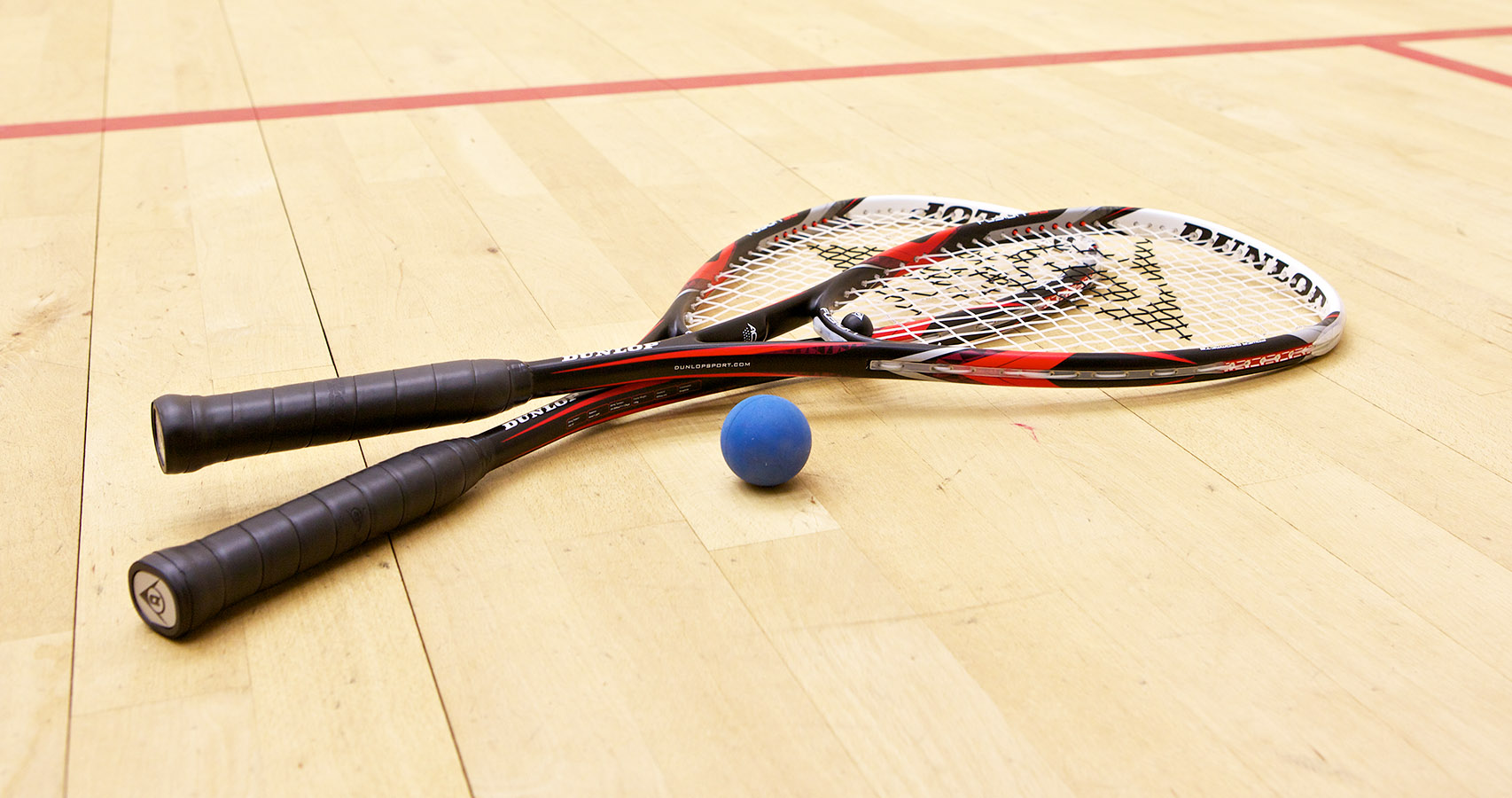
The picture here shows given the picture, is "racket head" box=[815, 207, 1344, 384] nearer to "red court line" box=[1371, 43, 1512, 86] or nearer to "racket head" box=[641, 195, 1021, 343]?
"racket head" box=[641, 195, 1021, 343]

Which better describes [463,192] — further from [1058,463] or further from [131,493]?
[1058,463]

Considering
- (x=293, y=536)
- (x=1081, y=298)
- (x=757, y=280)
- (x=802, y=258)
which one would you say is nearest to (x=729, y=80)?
(x=802, y=258)

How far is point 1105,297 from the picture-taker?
1826mm

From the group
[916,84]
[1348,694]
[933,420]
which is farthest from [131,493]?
[916,84]

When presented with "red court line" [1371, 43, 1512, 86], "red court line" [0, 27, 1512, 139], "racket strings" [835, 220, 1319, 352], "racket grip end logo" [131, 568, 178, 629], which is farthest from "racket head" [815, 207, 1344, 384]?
"red court line" [1371, 43, 1512, 86]

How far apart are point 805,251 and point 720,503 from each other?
0.70 meters

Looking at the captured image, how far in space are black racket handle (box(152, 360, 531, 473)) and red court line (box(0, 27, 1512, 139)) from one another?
167 centimetres

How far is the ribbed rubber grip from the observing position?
1.05 metres

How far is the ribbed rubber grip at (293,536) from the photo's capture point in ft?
3.43

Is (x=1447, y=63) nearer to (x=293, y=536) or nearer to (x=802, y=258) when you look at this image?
(x=802, y=258)

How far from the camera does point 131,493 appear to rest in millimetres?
1309

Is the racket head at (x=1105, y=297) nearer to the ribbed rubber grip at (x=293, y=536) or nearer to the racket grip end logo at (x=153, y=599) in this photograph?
the ribbed rubber grip at (x=293, y=536)

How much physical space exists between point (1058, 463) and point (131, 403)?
3.74 ft

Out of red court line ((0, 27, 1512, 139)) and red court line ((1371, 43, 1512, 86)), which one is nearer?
red court line ((0, 27, 1512, 139))
